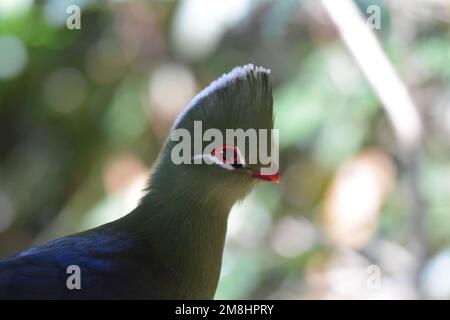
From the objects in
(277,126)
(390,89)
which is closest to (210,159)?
(390,89)

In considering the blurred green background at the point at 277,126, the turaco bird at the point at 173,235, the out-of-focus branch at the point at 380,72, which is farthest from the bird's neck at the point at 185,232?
the blurred green background at the point at 277,126

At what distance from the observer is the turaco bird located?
1.33 metres

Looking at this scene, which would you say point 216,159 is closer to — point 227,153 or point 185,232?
point 227,153

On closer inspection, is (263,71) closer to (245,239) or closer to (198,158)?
(198,158)

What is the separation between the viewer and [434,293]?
246cm

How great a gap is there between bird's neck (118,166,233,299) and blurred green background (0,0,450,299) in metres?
1.30

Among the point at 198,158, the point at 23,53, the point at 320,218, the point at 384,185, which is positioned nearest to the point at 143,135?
the point at 23,53

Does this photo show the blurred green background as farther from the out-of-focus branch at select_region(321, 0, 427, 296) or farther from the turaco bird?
the turaco bird

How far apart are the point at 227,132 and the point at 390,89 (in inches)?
49.0

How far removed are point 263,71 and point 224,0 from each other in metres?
1.52

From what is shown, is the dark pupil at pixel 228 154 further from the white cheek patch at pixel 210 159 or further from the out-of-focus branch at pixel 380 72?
the out-of-focus branch at pixel 380 72

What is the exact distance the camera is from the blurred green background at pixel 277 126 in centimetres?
283

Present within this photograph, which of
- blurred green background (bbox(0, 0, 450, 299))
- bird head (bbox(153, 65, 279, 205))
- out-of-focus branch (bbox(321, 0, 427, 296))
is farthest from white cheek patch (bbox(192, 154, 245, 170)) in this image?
blurred green background (bbox(0, 0, 450, 299))

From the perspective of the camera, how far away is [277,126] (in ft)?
9.68
